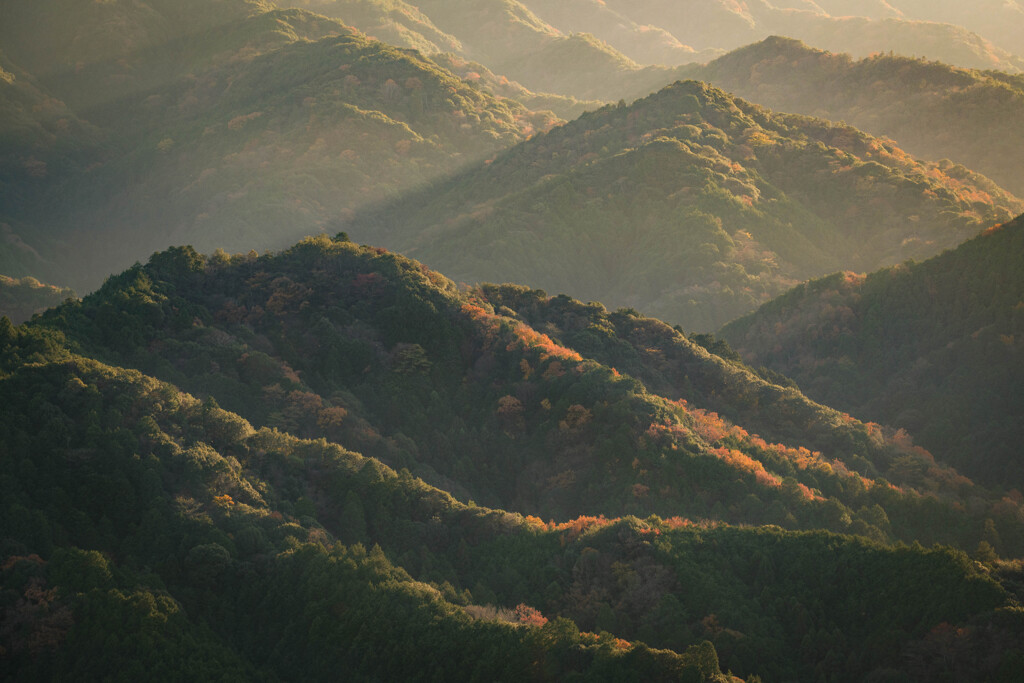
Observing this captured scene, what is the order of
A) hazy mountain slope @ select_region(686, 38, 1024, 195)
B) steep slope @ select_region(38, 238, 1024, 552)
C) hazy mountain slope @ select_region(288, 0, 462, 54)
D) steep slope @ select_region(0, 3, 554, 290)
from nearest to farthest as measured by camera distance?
steep slope @ select_region(38, 238, 1024, 552) < hazy mountain slope @ select_region(686, 38, 1024, 195) < steep slope @ select_region(0, 3, 554, 290) < hazy mountain slope @ select_region(288, 0, 462, 54)

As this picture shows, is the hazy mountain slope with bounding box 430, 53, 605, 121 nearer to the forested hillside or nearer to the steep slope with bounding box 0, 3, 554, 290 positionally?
the steep slope with bounding box 0, 3, 554, 290

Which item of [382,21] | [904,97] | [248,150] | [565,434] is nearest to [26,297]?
[248,150]

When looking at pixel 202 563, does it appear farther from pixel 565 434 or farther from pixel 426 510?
pixel 565 434

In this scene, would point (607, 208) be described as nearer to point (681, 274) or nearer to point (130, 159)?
point (681, 274)

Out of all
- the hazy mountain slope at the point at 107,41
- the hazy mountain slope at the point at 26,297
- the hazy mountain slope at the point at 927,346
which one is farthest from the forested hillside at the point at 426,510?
the hazy mountain slope at the point at 107,41

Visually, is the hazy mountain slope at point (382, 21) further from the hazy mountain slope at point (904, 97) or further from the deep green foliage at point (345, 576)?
the deep green foliage at point (345, 576)

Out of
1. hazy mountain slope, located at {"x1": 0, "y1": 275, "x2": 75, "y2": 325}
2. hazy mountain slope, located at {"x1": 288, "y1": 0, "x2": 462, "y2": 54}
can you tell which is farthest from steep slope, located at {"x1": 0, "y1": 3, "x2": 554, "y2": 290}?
hazy mountain slope, located at {"x1": 288, "y1": 0, "x2": 462, "y2": 54}
